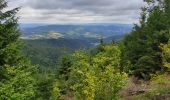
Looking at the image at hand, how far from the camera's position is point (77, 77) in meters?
26.2

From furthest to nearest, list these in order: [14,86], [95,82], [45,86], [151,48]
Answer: [45,86]
[151,48]
[95,82]
[14,86]

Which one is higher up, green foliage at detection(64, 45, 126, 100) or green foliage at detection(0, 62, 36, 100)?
green foliage at detection(0, 62, 36, 100)

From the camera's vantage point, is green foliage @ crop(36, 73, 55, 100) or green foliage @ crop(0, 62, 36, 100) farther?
green foliage @ crop(36, 73, 55, 100)

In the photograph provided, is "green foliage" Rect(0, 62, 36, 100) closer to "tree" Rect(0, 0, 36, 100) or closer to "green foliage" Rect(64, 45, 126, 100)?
"tree" Rect(0, 0, 36, 100)

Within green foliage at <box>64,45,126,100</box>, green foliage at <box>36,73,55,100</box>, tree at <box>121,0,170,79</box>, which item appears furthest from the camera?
green foliage at <box>36,73,55,100</box>

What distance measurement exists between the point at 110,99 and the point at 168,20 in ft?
87.5

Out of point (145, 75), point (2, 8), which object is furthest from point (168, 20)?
point (2, 8)

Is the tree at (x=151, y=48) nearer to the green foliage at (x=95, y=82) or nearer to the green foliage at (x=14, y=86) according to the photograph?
the green foliage at (x=95, y=82)

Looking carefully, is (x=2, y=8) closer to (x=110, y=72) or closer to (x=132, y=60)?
(x=110, y=72)

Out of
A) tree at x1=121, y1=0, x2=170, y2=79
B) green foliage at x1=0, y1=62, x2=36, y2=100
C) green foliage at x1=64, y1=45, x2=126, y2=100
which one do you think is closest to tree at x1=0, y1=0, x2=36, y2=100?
green foliage at x1=0, y1=62, x2=36, y2=100

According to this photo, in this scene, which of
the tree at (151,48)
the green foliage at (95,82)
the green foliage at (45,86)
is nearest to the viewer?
the green foliage at (95,82)

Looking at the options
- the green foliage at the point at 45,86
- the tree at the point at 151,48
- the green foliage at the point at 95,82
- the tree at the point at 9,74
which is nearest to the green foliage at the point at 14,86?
the tree at the point at 9,74

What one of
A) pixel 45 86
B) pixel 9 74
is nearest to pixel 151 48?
pixel 45 86

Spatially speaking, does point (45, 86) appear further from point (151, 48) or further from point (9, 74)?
point (9, 74)
